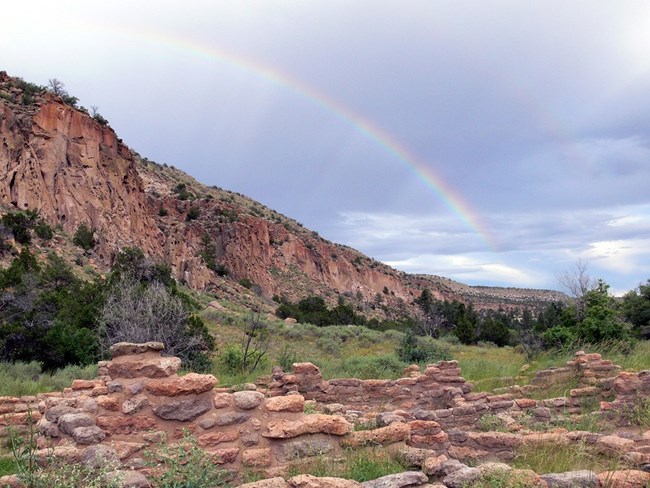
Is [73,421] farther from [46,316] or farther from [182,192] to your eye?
[182,192]

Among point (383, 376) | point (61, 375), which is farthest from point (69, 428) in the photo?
point (383, 376)

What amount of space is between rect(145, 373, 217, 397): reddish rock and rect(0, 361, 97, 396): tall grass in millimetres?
6768

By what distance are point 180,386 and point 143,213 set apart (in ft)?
118

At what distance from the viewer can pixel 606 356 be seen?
1425 cm

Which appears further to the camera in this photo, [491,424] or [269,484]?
[491,424]

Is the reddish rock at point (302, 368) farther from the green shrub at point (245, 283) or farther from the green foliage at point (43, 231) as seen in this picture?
the green shrub at point (245, 283)

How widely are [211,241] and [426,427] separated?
40966mm

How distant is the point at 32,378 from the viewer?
11609 mm

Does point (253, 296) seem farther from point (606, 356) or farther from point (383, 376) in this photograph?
point (606, 356)

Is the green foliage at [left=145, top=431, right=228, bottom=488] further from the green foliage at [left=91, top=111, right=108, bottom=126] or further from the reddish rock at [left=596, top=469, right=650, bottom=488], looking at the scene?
the green foliage at [left=91, top=111, right=108, bottom=126]

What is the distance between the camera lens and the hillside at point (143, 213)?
29.8m

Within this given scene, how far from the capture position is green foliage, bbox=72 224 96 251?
28594 mm

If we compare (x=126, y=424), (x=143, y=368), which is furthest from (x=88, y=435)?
(x=143, y=368)

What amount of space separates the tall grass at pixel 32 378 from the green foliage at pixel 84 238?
17415 millimetres
